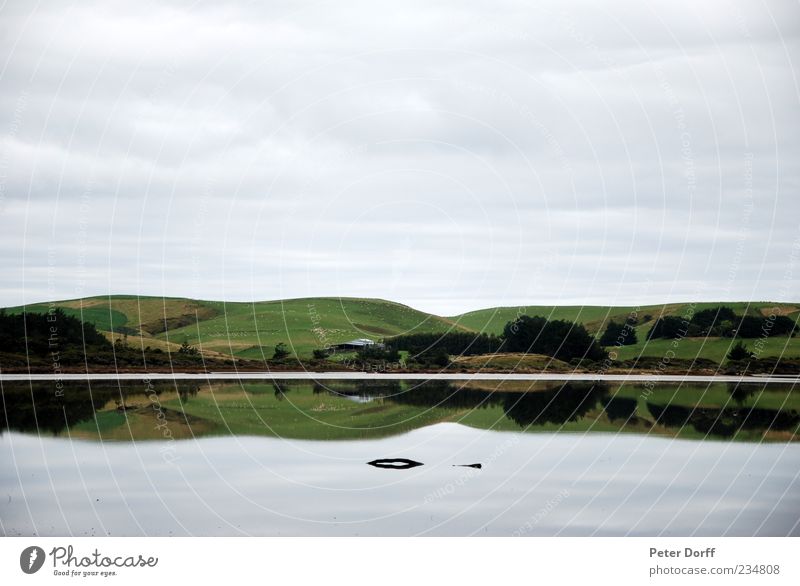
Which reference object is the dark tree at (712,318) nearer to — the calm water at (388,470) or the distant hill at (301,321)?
the distant hill at (301,321)

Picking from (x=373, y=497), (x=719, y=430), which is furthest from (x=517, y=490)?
(x=719, y=430)

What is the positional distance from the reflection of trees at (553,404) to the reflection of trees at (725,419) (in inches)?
191

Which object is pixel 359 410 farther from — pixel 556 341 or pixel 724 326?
pixel 724 326

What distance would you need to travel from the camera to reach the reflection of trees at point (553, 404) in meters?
61.1

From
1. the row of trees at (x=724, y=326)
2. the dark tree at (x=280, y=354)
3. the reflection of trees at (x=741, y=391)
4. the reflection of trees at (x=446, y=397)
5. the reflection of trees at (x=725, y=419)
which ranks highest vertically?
the row of trees at (x=724, y=326)

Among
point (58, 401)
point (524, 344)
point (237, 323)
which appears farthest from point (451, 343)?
point (58, 401)

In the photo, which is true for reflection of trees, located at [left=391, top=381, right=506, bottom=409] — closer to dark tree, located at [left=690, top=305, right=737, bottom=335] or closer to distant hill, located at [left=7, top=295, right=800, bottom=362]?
distant hill, located at [left=7, top=295, right=800, bottom=362]

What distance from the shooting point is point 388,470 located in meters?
40.4

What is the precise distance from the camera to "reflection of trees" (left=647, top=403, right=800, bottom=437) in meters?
57.4

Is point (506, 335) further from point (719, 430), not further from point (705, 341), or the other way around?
point (719, 430)

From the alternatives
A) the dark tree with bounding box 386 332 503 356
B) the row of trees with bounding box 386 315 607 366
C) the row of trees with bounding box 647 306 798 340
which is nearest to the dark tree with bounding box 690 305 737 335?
the row of trees with bounding box 647 306 798 340

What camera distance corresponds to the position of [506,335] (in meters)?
134

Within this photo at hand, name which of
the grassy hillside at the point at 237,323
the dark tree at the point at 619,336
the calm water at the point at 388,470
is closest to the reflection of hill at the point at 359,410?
the calm water at the point at 388,470

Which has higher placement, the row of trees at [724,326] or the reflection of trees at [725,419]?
the row of trees at [724,326]
